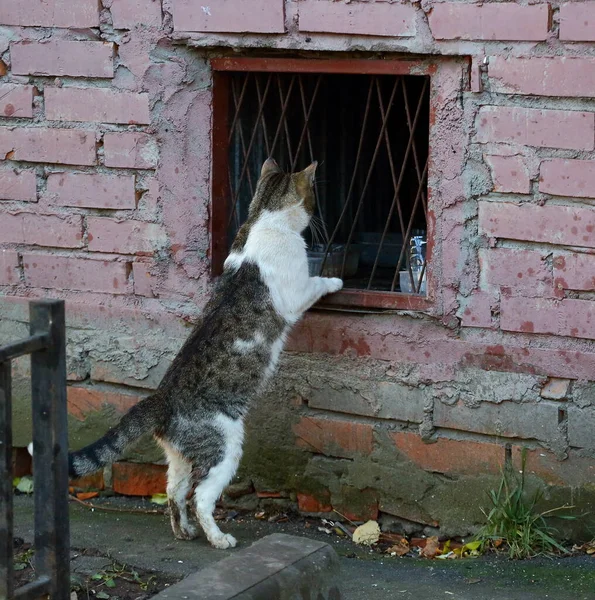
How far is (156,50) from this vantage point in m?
4.74

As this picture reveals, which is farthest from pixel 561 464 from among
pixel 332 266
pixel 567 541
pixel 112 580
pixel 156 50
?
pixel 156 50

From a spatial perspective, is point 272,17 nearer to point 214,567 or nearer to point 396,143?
point 396,143

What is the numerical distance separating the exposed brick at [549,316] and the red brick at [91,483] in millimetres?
2188

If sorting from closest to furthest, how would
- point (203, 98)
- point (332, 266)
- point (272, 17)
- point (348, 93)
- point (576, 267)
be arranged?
point (576, 267)
point (272, 17)
point (203, 98)
point (332, 266)
point (348, 93)

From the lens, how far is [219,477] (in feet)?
14.4

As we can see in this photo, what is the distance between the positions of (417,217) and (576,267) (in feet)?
5.62

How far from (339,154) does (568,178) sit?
1.82 meters

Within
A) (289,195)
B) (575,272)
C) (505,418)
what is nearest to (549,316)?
(575,272)

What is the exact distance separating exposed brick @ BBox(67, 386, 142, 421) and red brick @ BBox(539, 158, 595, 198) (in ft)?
7.11

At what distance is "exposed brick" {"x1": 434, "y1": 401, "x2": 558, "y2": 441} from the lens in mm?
4320

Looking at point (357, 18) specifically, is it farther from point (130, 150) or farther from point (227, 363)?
point (227, 363)

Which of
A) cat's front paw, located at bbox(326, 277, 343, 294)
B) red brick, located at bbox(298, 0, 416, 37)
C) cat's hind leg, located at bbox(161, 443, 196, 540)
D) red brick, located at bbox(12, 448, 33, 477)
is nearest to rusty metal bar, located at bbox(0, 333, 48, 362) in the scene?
cat's hind leg, located at bbox(161, 443, 196, 540)

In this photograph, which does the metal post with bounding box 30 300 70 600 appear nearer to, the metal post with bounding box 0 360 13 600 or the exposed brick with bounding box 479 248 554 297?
the metal post with bounding box 0 360 13 600

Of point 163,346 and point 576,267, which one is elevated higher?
point 576,267
